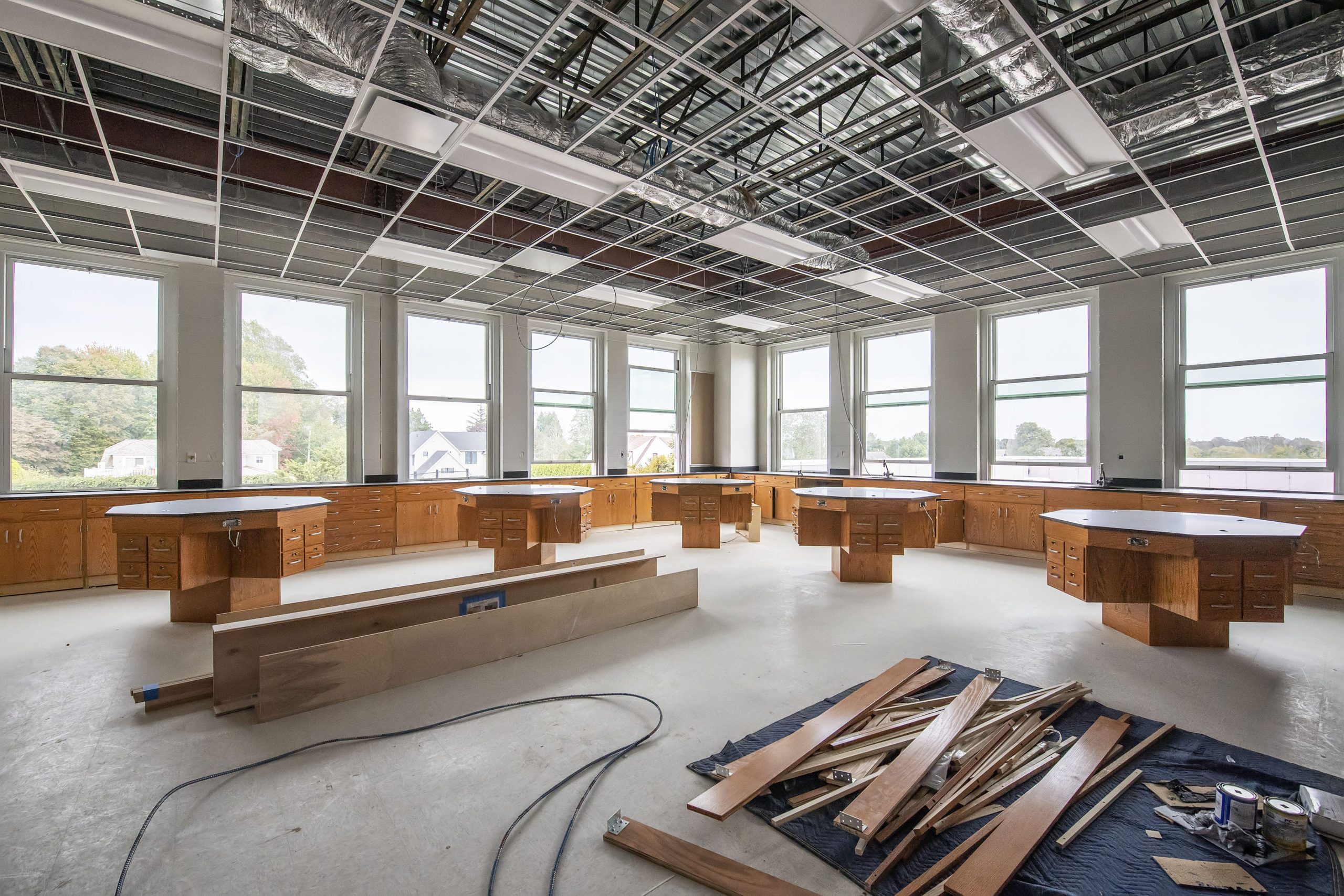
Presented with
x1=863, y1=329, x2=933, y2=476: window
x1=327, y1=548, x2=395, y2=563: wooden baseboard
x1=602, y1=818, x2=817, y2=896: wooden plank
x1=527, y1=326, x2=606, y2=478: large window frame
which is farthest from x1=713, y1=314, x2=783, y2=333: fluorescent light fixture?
x1=602, y1=818, x2=817, y2=896: wooden plank

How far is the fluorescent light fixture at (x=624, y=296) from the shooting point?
7.76 metres

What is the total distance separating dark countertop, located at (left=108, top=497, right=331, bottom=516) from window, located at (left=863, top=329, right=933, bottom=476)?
8228 mm

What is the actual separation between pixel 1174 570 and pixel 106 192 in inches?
346

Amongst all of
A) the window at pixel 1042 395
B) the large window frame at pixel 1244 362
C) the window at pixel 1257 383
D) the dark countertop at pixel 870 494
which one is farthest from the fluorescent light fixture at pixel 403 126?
the window at pixel 1257 383

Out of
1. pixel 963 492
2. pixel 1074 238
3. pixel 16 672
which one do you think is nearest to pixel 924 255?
pixel 1074 238

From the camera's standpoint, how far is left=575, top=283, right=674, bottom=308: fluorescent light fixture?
7.76m

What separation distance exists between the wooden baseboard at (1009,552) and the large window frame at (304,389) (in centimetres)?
896

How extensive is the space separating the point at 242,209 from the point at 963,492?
9354 mm

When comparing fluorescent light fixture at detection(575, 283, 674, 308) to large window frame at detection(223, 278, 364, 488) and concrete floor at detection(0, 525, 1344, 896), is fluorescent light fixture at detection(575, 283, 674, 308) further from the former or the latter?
concrete floor at detection(0, 525, 1344, 896)

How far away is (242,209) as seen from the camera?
552cm

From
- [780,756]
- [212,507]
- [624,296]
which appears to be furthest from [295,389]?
[780,756]

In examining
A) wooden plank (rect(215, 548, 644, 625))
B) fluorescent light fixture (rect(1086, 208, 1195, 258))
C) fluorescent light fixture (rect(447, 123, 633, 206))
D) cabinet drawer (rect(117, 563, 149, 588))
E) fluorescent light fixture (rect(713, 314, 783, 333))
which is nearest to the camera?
wooden plank (rect(215, 548, 644, 625))

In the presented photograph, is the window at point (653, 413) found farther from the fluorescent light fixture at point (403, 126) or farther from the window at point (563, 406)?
the fluorescent light fixture at point (403, 126)

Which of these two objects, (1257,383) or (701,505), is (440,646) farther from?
(1257,383)
